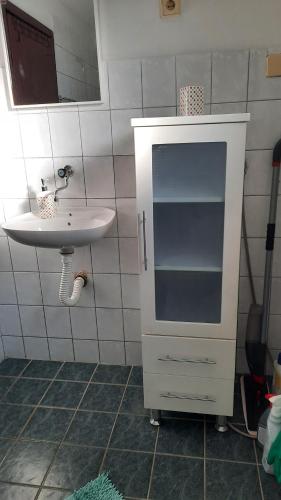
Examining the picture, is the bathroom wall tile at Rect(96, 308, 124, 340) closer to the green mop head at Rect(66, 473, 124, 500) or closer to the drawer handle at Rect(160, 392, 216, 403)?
the drawer handle at Rect(160, 392, 216, 403)

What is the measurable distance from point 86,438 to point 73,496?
29 cm

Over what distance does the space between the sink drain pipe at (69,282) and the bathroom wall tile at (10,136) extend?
61 cm

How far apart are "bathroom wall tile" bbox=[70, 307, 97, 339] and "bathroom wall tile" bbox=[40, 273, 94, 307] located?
1.8 inches

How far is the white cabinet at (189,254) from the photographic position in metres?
1.27

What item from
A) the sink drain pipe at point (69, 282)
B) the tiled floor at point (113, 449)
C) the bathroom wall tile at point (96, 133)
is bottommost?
the tiled floor at point (113, 449)

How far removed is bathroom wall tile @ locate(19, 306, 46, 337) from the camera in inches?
81.5

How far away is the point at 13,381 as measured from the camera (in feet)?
6.48

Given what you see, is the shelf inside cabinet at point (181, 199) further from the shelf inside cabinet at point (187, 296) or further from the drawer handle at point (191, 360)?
the drawer handle at point (191, 360)

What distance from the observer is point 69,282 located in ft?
5.78

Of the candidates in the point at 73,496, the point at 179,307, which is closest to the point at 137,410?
the point at 73,496

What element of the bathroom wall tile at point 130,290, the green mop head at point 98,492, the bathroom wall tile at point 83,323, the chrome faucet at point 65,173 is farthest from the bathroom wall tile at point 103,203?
the green mop head at point 98,492

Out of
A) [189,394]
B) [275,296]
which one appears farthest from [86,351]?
[275,296]

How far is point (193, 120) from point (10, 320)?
63.5 inches

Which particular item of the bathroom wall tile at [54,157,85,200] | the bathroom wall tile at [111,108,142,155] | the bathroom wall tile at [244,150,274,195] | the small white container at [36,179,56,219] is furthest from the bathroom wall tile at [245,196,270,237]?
the small white container at [36,179,56,219]
